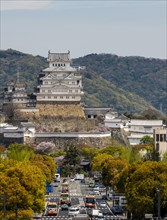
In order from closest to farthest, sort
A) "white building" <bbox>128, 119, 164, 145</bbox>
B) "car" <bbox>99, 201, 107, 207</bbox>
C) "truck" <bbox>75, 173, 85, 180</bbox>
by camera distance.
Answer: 1. "car" <bbox>99, 201, 107, 207</bbox>
2. "truck" <bbox>75, 173, 85, 180</bbox>
3. "white building" <bbox>128, 119, 164, 145</bbox>

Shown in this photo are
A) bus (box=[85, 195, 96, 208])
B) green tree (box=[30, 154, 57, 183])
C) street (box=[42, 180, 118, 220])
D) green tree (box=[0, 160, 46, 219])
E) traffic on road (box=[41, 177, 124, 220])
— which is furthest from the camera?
green tree (box=[30, 154, 57, 183])

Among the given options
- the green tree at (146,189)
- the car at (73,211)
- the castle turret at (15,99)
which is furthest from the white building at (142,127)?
the green tree at (146,189)

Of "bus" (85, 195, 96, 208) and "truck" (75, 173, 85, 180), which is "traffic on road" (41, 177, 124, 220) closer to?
"bus" (85, 195, 96, 208)

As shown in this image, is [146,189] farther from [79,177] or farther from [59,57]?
[59,57]

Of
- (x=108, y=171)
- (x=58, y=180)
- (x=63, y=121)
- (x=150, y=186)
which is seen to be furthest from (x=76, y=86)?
(x=150, y=186)

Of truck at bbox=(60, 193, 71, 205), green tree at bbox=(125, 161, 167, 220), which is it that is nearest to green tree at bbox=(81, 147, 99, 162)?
truck at bbox=(60, 193, 71, 205)

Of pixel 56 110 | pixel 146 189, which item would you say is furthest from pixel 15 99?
pixel 146 189

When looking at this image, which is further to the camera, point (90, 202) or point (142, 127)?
point (142, 127)

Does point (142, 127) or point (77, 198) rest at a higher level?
point (142, 127)

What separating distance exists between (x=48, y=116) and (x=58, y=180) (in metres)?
41.8

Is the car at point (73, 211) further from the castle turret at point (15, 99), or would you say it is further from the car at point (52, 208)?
the castle turret at point (15, 99)

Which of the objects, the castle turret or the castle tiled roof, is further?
the castle tiled roof

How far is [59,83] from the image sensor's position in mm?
179125

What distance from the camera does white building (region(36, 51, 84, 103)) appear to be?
583ft
